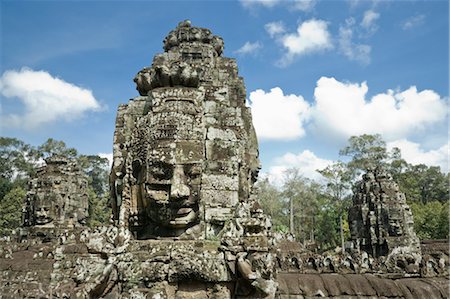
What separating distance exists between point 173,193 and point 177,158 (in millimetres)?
403

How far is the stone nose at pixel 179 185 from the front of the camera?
388 cm

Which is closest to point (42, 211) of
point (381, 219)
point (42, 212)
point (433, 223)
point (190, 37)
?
point (42, 212)

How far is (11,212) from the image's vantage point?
95.1ft

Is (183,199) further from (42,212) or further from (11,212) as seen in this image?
(11,212)

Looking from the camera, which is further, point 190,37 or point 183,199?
point 190,37

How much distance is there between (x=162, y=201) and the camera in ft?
12.9

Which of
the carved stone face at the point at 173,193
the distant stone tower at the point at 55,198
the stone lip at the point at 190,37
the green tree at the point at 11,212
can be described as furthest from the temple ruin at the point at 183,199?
the green tree at the point at 11,212

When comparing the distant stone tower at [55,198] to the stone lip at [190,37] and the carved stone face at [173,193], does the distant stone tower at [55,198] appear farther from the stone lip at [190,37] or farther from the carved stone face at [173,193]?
the carved stone face at [173,193]

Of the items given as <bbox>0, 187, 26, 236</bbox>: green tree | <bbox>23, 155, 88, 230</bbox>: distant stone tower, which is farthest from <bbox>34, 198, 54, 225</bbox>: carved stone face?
<bbox>0, 187, 26, 236</bbox>: green tree

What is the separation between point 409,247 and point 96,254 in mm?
12936

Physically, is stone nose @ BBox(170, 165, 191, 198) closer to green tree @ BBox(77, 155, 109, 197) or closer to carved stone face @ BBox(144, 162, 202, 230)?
carved stone face @ BBox(144, 162, 202, 230)

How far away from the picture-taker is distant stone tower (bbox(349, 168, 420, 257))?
44.9 ft

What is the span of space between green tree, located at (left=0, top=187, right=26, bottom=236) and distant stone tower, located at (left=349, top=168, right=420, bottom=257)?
24.8m

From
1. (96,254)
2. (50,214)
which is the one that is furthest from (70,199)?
(96,254)
